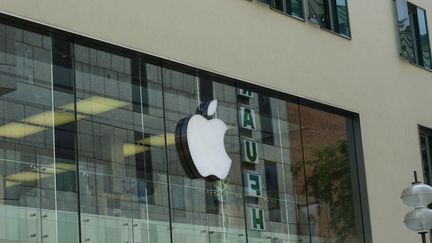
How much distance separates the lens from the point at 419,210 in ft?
63.7

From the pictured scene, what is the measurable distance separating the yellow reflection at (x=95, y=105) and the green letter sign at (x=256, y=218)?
410 cm

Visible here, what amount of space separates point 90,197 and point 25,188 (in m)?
1.42

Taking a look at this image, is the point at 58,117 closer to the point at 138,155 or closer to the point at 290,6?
the point at 138,155

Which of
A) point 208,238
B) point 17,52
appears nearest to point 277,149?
point 208,238

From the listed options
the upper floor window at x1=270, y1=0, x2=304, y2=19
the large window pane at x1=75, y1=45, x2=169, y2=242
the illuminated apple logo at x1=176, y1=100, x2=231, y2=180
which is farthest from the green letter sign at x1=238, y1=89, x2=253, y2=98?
the large window pane at x1=75, y1=45, x2=169, y2=242

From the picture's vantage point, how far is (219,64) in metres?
20.5

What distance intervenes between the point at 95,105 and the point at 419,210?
6733 millimetres

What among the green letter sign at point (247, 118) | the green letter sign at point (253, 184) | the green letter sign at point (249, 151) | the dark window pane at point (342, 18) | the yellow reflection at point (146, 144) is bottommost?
the green letter sign at point (253, 184)

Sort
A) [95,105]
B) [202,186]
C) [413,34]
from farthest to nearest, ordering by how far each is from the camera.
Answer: [413,34] → [202,186] → [95,105]

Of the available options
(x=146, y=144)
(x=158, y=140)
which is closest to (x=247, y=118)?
(x=158, y=140)

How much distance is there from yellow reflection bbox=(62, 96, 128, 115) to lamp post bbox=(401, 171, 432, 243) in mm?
5984

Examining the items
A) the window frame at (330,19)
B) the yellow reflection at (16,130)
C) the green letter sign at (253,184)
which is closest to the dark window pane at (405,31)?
the window frame at (330,19)

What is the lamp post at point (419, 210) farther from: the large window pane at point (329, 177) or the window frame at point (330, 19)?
the window frame at point (330, 19)

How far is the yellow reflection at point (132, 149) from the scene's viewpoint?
18031mm
